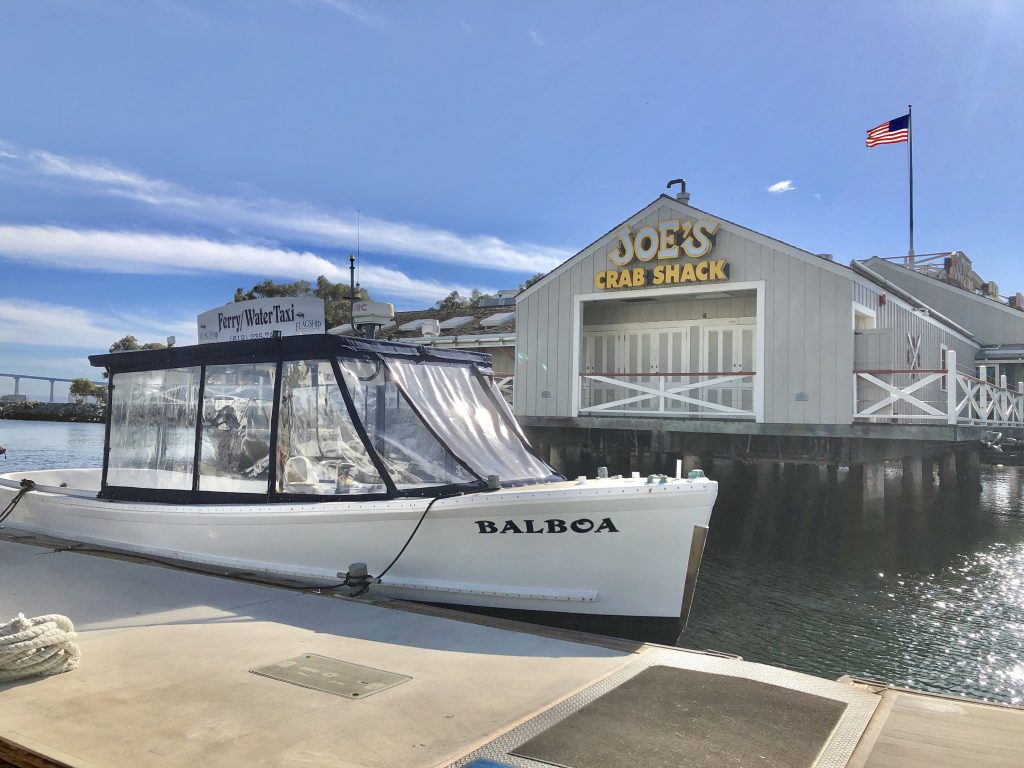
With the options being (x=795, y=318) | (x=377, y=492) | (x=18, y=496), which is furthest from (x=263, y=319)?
(x=795, y=318)

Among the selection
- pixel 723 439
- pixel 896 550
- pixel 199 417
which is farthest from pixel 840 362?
pixel 199 417

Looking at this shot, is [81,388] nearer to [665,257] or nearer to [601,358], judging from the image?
[601,358]

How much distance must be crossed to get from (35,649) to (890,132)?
89.9 feet

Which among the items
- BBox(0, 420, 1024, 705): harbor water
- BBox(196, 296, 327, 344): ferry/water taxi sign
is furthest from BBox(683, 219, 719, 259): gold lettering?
BBox(196, 296, 327, 344): ferry/water taxi sign

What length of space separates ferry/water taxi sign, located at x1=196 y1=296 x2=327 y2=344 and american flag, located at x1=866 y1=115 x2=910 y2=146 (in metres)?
23.0

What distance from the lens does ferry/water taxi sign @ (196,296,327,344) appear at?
8.20m

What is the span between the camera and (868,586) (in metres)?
10.9

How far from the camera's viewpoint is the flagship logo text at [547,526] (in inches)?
234

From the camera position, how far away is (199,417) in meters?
7.46

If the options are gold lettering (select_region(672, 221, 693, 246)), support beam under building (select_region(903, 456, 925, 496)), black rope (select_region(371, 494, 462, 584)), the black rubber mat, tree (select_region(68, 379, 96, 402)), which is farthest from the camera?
tree (select_region(68, 379, 96, 402))

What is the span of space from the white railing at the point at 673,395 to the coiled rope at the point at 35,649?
12.2 metres

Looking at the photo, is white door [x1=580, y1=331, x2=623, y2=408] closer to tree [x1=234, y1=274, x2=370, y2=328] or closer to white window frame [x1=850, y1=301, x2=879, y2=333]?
white window frame [x1=850, y1=301, x2=879, y2=333]

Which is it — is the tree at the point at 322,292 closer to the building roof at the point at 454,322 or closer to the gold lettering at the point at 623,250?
the building roof at the point at 454,322

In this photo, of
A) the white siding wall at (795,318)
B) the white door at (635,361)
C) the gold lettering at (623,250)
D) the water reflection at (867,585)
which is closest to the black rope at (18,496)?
the water reflection at (867,585)
